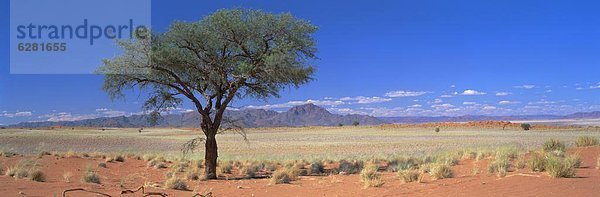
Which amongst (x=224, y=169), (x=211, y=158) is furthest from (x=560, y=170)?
(x=224, y=169)

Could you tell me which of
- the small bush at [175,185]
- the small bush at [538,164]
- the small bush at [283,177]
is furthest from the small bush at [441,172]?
the small bush at [175,185]

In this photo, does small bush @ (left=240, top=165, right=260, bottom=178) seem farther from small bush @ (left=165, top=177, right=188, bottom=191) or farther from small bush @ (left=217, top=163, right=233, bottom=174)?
small bush @ (left=165, top=177, right=188, bottom=191)

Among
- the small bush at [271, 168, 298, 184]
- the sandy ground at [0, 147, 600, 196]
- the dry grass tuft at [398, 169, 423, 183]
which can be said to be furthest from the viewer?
the small bush at [271, 168, 298, 184]

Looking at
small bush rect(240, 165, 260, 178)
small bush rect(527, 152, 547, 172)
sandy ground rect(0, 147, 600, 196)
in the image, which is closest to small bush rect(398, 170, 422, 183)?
sandy ground rect(0, 147, 600, 196)

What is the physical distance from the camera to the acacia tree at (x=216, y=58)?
21344 mm

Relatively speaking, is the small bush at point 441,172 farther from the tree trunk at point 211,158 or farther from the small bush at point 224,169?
the small bush at point 224,169

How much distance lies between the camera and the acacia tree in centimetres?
2134

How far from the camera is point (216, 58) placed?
870 inches

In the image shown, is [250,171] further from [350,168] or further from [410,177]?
[410,177]

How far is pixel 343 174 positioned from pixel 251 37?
6832 mm

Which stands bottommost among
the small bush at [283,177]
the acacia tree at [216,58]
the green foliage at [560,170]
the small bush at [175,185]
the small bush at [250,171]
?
the small bush at [250,171]

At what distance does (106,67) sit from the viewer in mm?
21656

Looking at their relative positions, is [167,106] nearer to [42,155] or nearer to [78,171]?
[78,171]

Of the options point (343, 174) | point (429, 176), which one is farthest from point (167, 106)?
point (429, 176)
